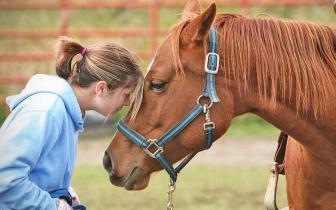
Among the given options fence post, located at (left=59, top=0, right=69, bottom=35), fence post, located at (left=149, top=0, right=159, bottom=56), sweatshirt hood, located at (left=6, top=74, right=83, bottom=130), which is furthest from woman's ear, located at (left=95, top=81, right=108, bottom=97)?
fence post, located at (left=59, top=0, right=69, bottom=35)

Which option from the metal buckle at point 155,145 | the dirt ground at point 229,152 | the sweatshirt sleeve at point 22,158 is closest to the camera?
the sweatshirt sleeve at point 22,158

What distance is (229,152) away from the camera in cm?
923

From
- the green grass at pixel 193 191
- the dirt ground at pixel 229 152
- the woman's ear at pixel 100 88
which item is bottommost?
the dirt ground at pixel 229 152

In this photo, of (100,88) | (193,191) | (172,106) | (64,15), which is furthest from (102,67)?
(64,15)

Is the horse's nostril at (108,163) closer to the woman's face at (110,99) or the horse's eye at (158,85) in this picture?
the woman's face at (110,99)

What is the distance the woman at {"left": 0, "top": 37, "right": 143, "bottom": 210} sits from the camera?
2.83 m

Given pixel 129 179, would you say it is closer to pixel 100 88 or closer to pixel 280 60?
pixel 100 88

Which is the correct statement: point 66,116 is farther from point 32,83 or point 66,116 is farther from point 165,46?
point 165,46

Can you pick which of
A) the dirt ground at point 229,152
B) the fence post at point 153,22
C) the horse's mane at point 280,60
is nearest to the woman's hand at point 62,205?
the horse's mane at point 280,60

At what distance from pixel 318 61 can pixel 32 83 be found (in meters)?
1.23

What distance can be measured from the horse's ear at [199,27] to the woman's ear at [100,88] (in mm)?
394

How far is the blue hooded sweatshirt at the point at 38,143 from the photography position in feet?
9.23

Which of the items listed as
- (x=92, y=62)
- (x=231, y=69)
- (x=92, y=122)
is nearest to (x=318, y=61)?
(x=231, y=69)

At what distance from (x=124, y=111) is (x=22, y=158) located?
7347mm
